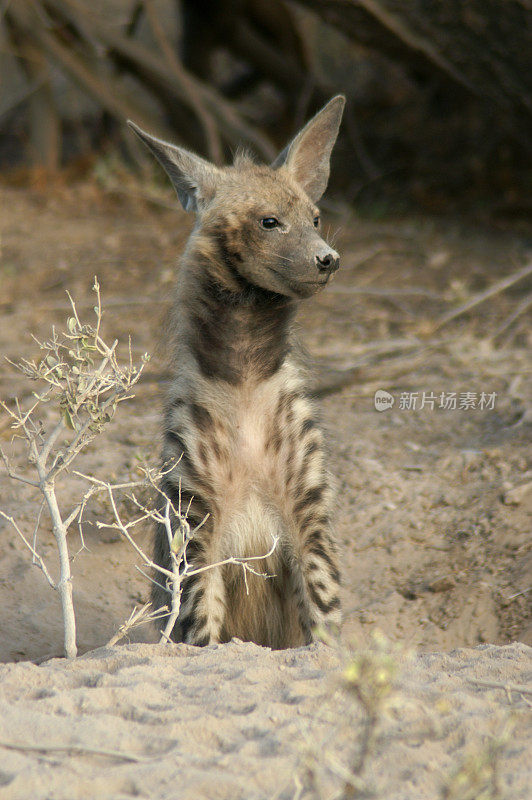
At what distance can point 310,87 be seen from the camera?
355 inches

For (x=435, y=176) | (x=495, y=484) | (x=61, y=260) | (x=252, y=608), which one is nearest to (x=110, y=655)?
(x=252, y=608)

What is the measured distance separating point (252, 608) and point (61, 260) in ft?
15.6

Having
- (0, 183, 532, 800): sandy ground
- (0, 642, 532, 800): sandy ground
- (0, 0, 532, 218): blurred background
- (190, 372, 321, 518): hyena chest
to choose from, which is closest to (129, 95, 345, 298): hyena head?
(190, 372, 321, 518): hyena chest

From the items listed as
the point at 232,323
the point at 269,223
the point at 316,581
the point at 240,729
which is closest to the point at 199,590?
the point at 316,581

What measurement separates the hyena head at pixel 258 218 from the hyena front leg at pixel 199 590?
2.43 ft

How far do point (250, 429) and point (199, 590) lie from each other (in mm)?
564

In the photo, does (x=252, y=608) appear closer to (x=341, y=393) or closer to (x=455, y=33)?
(x=341, y=393)

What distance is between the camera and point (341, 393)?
5504 mm

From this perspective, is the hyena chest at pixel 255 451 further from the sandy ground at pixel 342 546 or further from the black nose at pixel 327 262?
the sandy ground at pixel 342 546

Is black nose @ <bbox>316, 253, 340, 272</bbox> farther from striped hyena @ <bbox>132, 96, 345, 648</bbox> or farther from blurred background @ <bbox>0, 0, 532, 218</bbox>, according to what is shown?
blurred background @ <bbox>0, 0, 532, 218</bbox>

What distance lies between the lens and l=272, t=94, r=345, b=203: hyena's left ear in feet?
12.2

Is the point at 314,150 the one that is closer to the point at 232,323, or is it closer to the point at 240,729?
the point at 232,323

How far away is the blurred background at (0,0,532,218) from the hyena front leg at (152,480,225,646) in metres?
4.91
